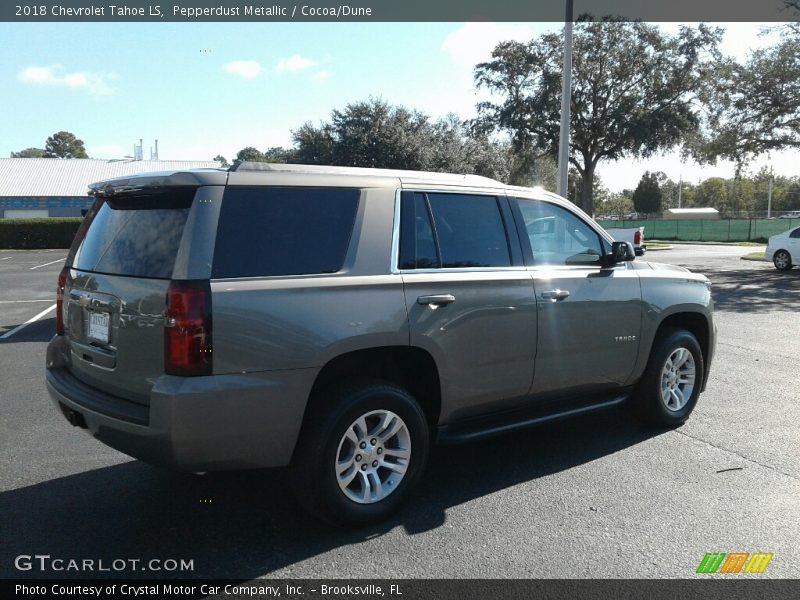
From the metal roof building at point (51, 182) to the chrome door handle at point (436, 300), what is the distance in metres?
49.5

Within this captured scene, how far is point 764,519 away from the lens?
3912mm

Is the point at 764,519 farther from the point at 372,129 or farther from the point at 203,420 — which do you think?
the point at 372,129

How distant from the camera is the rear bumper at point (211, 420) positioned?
10.5 feet

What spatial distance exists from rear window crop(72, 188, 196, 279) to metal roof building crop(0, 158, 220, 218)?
48.9 m

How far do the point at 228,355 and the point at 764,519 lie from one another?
319 centimetres

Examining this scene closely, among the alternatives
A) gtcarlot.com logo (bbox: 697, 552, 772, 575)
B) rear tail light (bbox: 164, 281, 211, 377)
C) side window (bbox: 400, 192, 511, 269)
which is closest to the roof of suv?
side window (bbox: 400, 192, 511, 269)

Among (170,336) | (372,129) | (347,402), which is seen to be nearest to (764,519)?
(347,402)

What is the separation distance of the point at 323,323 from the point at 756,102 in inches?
1084

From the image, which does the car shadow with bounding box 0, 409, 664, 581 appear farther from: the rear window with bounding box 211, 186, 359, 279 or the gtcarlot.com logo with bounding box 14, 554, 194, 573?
the rear window with bounding box 211, 186, 359, 279

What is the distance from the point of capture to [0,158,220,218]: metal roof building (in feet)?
171

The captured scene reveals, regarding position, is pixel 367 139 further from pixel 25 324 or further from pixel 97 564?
pixel 97 564

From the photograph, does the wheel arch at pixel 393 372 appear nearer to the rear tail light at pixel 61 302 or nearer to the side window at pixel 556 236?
the side window at pixel 556 236

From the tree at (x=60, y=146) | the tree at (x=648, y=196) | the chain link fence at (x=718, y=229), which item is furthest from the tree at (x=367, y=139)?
the tree at (x=60, y=146)

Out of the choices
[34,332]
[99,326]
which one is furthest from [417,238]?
[34,332]
